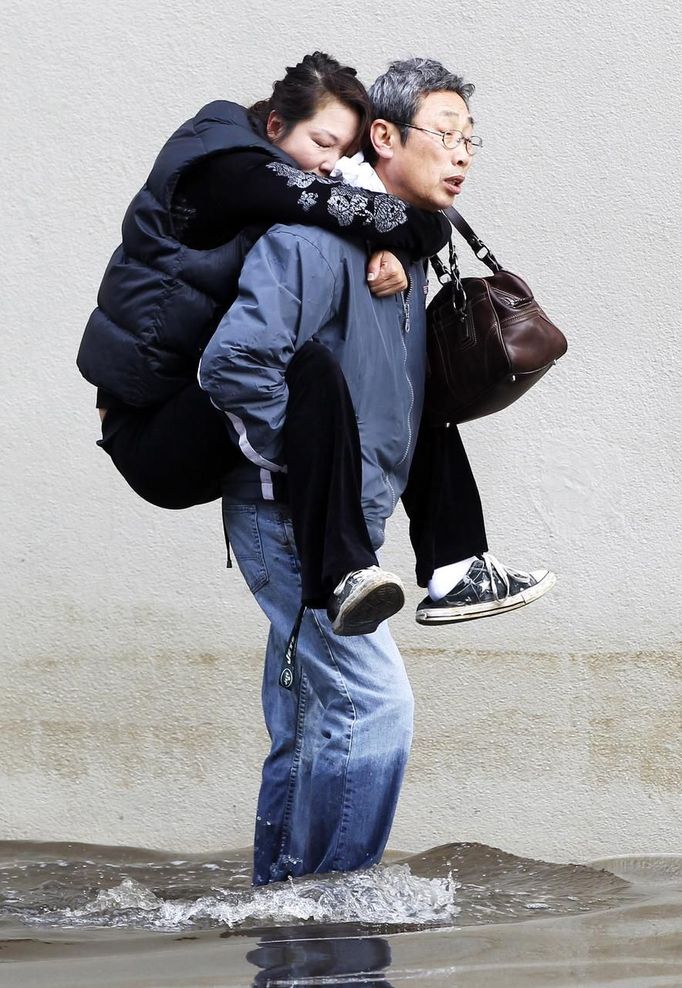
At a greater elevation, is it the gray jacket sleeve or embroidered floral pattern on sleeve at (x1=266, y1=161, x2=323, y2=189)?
embroidered floral pattern on sleeve at (x1=266, y1=161, x2=323, y2=189)

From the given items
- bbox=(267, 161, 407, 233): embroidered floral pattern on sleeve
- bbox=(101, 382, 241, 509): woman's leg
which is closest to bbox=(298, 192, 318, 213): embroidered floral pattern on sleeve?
bbox=(267, 161, 407, 233): embroidered floral pattern on sleeve

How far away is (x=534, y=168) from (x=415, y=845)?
1.84m

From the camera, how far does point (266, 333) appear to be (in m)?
2.24

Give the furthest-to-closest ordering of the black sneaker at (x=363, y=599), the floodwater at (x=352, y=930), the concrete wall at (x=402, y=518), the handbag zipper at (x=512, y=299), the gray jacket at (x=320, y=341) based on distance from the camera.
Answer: the concrete wall at (x=402, y=518)
the handbag zipper at (x=512, y=299)
the gray jacket at (x=320, y=341)
the black sneaker at (x=363, y=599)
the floodwater at (x=352, y=930)

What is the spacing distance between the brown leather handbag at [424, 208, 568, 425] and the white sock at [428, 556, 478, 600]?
29cm

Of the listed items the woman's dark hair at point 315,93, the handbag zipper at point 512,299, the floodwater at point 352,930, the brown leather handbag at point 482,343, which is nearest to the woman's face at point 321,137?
the woman's dark hair at point 315,93

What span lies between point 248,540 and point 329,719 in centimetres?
36

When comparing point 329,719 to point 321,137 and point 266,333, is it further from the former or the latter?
point 321,137

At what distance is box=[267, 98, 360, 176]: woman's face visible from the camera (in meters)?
2.54

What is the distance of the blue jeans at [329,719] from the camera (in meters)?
2.43

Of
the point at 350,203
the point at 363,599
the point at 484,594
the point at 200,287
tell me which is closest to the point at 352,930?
the point at 363,599

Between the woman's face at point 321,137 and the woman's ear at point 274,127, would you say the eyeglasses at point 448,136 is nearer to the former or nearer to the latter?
the woman's face at point 321,137

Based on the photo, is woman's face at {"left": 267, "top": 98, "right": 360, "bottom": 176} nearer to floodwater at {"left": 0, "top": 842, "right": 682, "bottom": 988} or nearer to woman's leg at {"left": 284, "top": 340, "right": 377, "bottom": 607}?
woman's leg at {"left": 284, "top": 340, "right": 377, "bottom": 607}

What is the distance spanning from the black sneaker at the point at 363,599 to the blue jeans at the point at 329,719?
0.73ft
